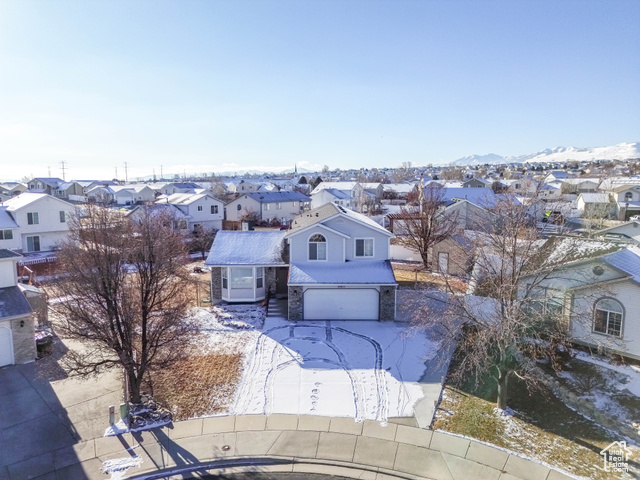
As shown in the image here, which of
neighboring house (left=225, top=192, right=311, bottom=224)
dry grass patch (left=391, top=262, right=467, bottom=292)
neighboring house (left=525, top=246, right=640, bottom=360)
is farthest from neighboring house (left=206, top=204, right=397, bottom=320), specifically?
neighboring house (left=225, top=192, right=311, bottom=224)

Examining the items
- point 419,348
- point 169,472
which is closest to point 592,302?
point 419,348

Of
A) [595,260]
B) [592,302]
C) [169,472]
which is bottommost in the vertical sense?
[169,472]

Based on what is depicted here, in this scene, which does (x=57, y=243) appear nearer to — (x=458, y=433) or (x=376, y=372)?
(x=376, y=372)

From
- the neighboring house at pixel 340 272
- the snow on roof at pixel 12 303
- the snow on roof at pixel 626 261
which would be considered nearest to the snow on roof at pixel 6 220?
the snow on roof at pixel 12 303

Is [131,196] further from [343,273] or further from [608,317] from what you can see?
[608,317]

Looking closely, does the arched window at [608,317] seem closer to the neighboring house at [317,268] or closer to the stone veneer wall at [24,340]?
the neighboring house at [317,268]

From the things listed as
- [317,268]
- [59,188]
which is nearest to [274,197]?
[317,268]
